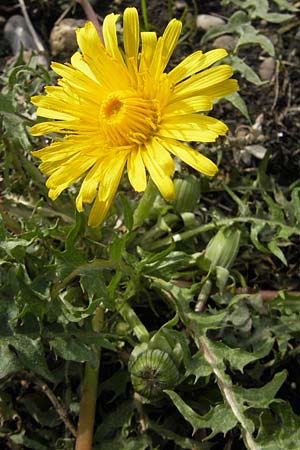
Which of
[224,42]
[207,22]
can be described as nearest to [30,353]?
[224,42]

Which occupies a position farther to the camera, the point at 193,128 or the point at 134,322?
the point at 134,322

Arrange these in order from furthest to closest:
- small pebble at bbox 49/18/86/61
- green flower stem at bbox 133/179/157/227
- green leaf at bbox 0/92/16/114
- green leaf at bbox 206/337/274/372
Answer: small pebble at bbox 49/18/86/61 → green leaf at bbox 0/92/16/114 → green flower stem at bbox 133/179/157/227 → green leaf at bbox 206/337/274/372

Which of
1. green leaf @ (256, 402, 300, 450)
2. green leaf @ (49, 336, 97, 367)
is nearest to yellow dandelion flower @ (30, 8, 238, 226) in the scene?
green leaf @ (49, 336, 97, 367)

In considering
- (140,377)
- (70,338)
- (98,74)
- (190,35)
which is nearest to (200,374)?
(140,377)

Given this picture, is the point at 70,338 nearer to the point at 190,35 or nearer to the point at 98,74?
the point at 98,74

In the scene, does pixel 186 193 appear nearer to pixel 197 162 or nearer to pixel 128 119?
pixel 128 119

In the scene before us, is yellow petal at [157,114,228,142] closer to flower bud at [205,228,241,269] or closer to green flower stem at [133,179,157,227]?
green flower stem at [133,179,157,227]

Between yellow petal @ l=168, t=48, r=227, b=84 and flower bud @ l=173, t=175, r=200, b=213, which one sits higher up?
yellow petal @ l=168, t=48, r=227, b=84
